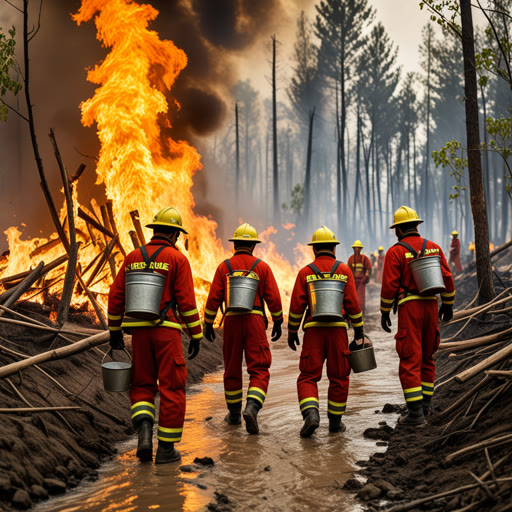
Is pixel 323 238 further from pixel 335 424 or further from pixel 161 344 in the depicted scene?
pixel 161 344

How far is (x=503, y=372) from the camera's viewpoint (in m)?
4.28

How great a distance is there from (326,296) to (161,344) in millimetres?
1834

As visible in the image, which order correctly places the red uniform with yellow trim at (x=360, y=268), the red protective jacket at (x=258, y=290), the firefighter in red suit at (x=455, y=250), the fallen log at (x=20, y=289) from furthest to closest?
1. the firefighter in red suit at (x=455, y=250)
2. the red uniform with yellow trim at (x=360, y=268)
3. the fallen log at (x=20, y=289)
4. the red protective jacket at (x=258, y=290)

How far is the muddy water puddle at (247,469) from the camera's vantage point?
3842 mm

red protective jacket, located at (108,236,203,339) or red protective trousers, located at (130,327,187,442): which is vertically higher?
red protective jacket, located at (108,236,203,339)

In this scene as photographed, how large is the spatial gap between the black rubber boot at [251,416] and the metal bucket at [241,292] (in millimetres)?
984

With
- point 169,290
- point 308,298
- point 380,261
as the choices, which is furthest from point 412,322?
point 380,261

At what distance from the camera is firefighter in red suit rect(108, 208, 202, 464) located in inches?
191

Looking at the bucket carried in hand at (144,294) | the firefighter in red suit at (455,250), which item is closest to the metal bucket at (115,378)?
the bucket carried in hand at (144,294)

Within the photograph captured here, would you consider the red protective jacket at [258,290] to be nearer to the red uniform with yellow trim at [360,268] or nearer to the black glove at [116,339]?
the black glove at [116,339]

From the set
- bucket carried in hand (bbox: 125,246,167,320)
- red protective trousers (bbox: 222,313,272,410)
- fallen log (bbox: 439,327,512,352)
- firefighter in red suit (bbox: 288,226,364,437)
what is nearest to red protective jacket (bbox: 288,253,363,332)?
firefighter in red suit (bbox: 288,226,364,437)

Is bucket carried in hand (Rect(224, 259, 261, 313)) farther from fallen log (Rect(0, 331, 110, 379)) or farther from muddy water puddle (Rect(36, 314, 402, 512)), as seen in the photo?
fallen log (Rect(0, 331, 110, 379))

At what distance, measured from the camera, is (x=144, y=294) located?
16.1 ft

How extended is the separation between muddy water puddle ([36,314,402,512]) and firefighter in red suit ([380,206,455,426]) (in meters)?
0.57
